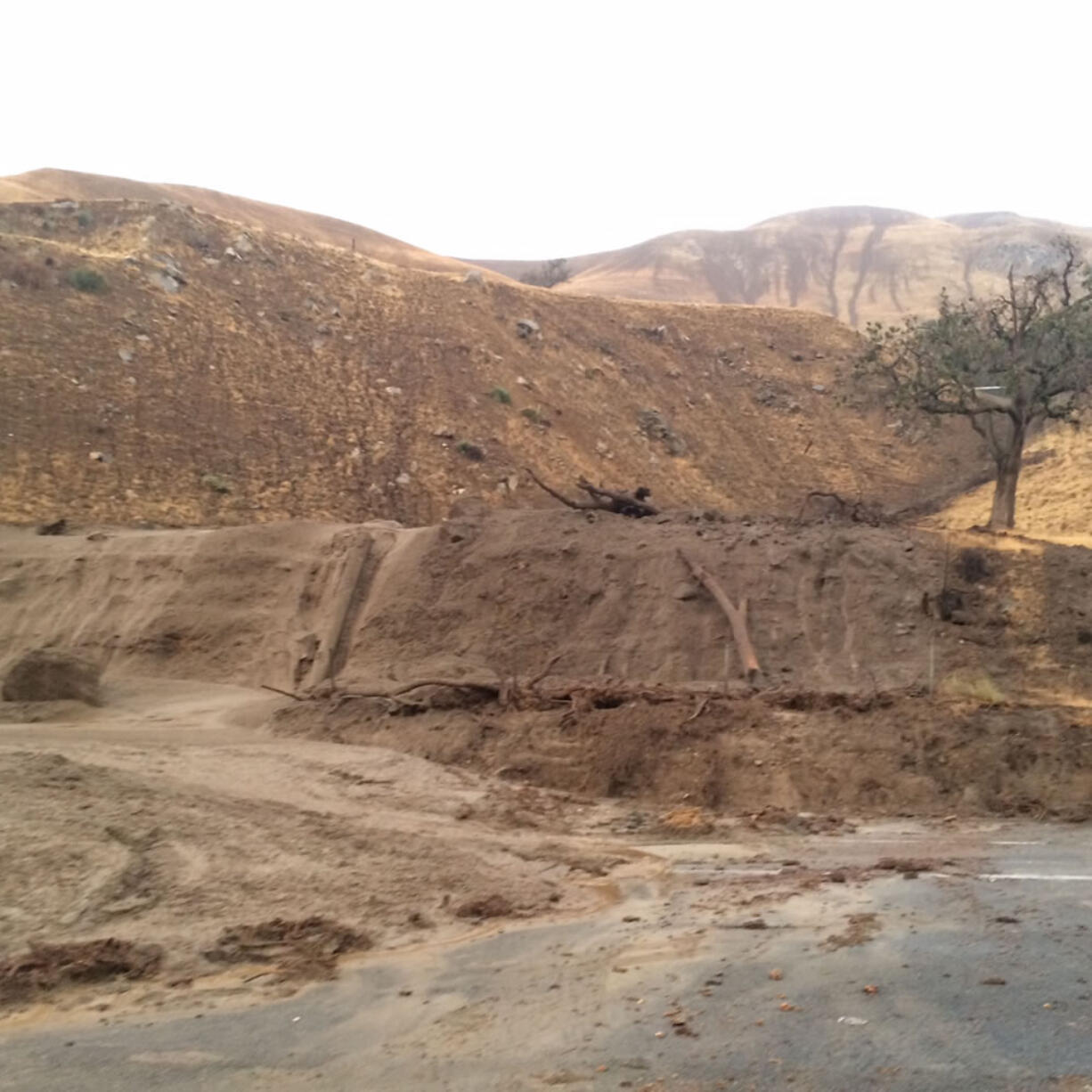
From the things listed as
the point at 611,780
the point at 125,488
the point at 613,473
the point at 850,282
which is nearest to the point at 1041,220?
the point at 850,282

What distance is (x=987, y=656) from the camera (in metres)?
13.9

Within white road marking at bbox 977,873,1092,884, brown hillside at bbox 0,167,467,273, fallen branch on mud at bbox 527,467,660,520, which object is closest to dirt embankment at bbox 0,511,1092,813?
fallen branch on mud at bbox 527,467,660,520

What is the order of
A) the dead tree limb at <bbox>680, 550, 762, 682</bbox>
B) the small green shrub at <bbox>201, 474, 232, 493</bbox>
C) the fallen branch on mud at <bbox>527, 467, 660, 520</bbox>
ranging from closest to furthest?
the dead tree limb at <bbox>680, 550, 762, 682</bbox> < the fallen branch on mud at <bbox>527, 467, 660, 520</bbox> < the small green shrub at <bbox>201, 474, 232, 493</bbox>

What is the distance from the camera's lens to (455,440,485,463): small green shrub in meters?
32.3

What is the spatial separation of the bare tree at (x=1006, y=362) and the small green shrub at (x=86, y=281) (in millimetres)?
22242

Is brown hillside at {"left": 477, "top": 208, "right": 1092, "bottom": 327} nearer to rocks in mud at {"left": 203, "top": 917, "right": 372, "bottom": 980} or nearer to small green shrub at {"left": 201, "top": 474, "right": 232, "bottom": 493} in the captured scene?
small green shrub at {"left": 201, "top": 474, "right": 232, "bottom": 493}

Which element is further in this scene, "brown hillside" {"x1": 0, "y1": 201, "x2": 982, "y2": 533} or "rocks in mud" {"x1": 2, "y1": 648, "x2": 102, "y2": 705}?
"brown hillside" {"x1": 0, "y1": 201, "x2": 982, "y2": 533}

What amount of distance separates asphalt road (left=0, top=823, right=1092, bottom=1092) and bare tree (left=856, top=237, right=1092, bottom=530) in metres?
16.7

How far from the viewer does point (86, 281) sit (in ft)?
107

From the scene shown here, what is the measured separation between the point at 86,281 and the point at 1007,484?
25.8m

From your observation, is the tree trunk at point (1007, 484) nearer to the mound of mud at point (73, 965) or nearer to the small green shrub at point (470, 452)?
the small green shrub at point (470, 452)

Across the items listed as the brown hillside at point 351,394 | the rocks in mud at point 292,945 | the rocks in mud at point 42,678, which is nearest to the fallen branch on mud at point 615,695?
the rocks in mud at point 42,678

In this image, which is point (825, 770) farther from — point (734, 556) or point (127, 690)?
point (127, 690)

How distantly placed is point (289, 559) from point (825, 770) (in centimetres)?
997
